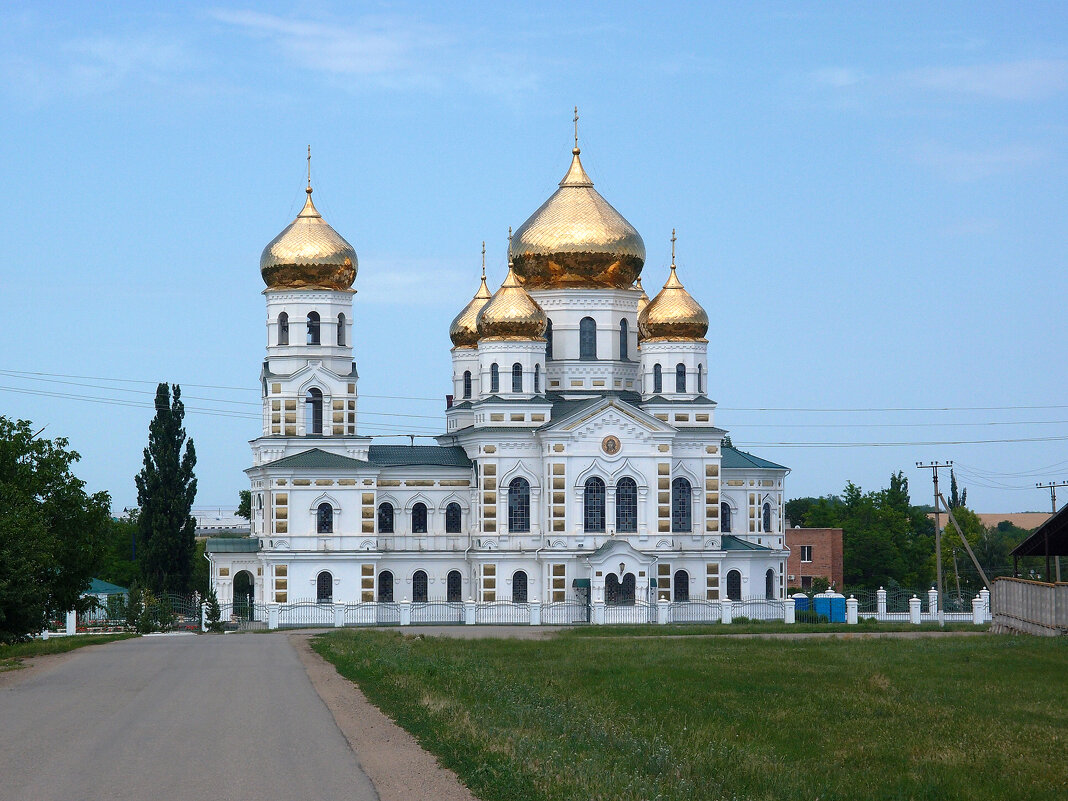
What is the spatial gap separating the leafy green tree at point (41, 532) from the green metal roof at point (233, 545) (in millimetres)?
15316

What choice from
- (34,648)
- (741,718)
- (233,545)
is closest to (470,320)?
(233,545)

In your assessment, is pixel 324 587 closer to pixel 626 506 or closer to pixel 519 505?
pixel 519 505

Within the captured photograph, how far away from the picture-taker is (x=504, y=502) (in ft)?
183

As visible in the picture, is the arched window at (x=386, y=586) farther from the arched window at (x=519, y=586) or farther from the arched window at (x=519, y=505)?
the arched window at (x=519, y=505)

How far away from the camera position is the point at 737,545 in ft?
193

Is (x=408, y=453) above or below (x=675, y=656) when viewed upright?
above

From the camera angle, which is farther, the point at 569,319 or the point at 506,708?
the point at 569,319

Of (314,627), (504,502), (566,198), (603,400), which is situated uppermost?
(566,198)

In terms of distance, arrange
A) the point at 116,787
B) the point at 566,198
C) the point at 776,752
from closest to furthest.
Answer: the point at 116,787 < the point at 776,752 < the point at 566,198

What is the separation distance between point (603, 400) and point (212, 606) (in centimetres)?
1536

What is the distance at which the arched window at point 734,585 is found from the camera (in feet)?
191

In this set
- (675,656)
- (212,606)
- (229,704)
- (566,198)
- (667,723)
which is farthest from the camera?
(566,198)

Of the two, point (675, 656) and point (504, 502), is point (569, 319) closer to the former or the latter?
point (504, 502)

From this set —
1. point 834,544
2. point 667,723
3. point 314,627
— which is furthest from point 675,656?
point 834,544
